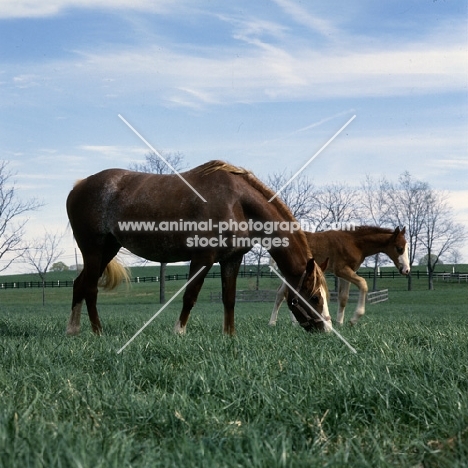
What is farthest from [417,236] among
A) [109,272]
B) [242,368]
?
[242,368]

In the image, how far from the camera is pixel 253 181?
8766mm

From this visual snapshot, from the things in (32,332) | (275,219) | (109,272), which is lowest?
(32,332)

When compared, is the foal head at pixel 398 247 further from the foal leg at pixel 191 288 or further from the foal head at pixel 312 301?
the foal leg at pixel 191 288

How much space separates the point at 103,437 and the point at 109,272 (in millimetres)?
7315

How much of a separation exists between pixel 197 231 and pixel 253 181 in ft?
3.41

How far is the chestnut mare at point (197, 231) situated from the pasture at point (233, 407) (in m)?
2.25

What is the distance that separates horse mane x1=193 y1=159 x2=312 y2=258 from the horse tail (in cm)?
249

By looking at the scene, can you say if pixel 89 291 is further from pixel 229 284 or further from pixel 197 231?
pixel 229 284

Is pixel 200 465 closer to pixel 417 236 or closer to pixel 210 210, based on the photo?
pixel 210 210

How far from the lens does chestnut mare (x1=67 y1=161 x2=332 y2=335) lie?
845 cm

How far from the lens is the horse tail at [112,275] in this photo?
407 inches

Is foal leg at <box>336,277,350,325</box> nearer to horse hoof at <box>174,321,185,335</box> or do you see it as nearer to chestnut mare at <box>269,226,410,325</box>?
chestnut mare at <box>269,226,410,325</box>

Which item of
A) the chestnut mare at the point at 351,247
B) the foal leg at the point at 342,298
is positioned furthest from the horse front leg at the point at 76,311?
the chestnut mare at the point at 351,247

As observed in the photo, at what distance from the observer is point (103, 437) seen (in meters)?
3.17
